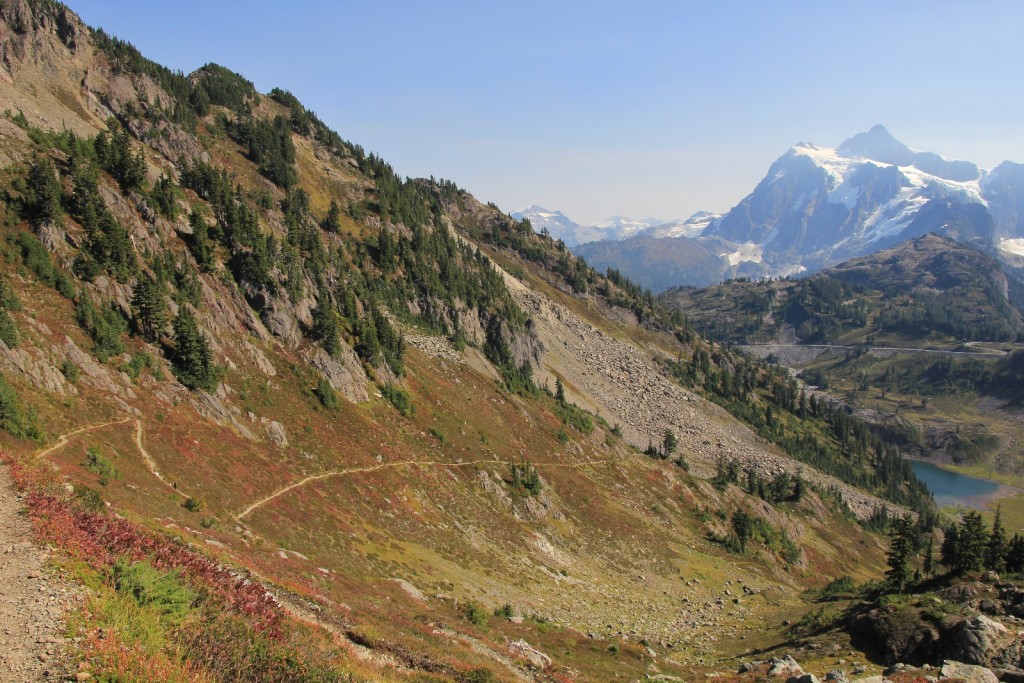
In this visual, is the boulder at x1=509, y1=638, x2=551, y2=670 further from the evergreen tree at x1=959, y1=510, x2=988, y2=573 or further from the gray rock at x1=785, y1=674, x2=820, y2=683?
the evergreen tree at x1=959, y1=510, x2=988, y2=573

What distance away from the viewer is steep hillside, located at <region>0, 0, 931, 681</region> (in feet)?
67.5

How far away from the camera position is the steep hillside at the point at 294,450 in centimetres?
2056

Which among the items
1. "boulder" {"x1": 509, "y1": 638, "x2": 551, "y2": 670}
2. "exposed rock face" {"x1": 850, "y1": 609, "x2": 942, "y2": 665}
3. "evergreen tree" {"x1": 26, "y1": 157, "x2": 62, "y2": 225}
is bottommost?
"exposed rock face" {"x1": 850, "y1": 609, "x2": 942, "y2": 665}

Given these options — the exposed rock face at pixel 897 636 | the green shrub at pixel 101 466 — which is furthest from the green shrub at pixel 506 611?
the exposed rock face at pixel 897 636

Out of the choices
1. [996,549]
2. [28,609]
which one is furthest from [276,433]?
[996,549]

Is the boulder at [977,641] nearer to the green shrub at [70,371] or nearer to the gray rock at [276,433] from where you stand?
the gray rock at [276,433]

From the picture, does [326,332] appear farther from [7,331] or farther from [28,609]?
[28,609]

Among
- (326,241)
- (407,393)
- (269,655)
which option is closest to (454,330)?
(326,241)

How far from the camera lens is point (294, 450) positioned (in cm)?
5412

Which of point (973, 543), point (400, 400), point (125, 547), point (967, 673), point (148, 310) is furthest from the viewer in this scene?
point (400, 400)

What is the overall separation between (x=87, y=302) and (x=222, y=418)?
14.8 meters

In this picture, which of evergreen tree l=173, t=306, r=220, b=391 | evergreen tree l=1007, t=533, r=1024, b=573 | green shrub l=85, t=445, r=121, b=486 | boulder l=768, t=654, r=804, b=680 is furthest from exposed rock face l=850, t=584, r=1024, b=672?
evergreen tree l=173, t=306, r=220, b=391

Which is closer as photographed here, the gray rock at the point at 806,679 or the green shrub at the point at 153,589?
the green shrub at the point at 153,589

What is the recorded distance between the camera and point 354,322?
83750 mm
